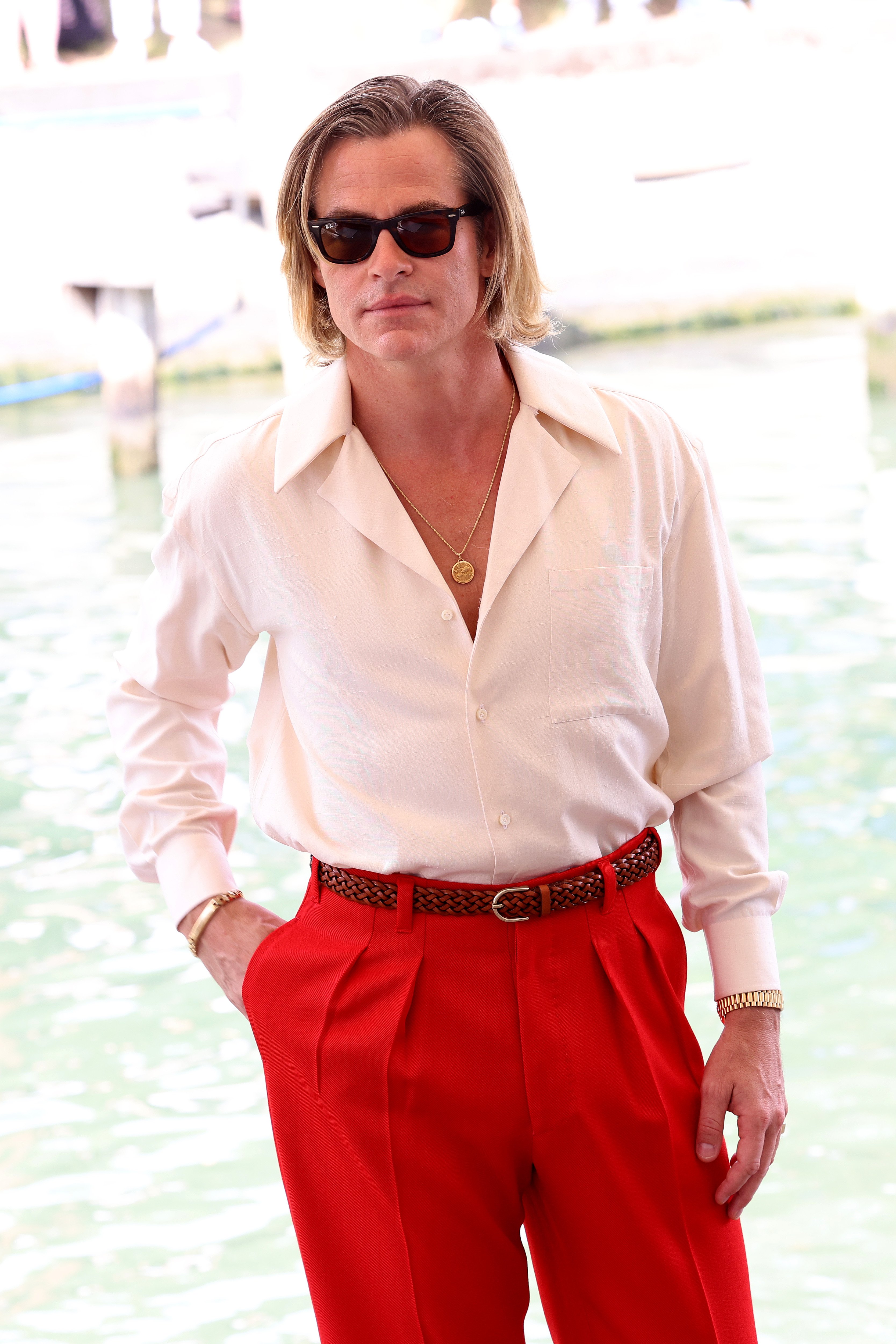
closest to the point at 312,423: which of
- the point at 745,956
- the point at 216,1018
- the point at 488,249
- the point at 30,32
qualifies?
the point at 488,249

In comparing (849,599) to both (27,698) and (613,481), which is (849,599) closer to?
(27,698)

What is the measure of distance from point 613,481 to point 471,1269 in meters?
0.75

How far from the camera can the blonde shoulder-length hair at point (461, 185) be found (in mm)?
1395

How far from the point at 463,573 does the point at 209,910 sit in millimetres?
491

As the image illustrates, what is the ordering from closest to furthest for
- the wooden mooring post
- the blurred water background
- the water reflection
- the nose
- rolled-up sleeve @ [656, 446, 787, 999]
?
1. the nose
2. rolled-up sleeve @ [656, 446, 787, 999]
3. the water reflection
4. the blurred water background
5. the wooden mooring post

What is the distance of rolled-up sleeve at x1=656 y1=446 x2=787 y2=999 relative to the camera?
4.84ft

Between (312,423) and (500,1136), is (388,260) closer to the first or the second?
(312,423)

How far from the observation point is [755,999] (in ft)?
4.92

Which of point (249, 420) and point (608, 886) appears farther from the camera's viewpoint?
point (249, 420)

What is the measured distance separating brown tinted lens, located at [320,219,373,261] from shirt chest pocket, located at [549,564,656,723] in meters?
0.35

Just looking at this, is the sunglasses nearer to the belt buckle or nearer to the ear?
the ear

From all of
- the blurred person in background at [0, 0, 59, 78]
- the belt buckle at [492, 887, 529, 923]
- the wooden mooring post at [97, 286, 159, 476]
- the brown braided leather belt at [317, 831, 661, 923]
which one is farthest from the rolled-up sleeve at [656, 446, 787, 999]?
the blurred person in background at [0, 0, 59, 78]

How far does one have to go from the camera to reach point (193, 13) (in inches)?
416

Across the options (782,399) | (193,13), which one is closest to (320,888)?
(193,13)
